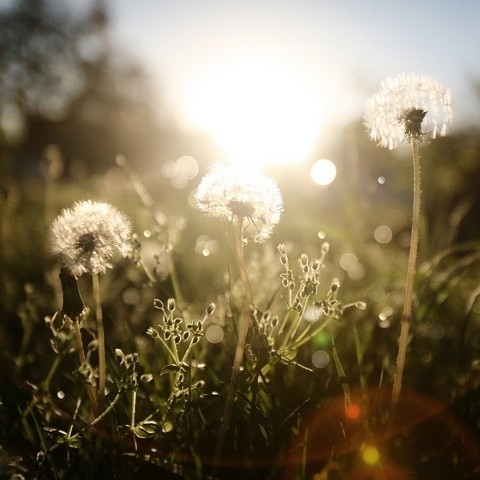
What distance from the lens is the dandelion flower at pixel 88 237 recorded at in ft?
4.02

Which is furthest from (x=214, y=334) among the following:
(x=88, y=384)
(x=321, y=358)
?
(x=88, y=384)

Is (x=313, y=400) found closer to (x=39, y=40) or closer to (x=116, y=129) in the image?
(x=116, y=129)

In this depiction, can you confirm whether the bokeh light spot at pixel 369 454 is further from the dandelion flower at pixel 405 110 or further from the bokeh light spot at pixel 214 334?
the bokeh light spot at pixel 214 334

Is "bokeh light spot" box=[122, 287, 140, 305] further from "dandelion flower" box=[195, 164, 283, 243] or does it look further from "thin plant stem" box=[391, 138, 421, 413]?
"thin plant stem" box=[391, 138, 421, 413]

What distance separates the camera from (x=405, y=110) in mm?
1248

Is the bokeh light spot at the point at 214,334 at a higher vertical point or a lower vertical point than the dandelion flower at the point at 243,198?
lower

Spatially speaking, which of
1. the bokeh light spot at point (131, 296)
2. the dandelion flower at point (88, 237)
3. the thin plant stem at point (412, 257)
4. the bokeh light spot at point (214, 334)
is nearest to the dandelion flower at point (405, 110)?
the thin plant stem at point (412, 257)

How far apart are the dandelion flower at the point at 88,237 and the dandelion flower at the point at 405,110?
61 centimetres

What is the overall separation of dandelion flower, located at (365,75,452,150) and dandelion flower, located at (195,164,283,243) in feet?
0.88

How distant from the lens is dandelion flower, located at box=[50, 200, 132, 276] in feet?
4.02

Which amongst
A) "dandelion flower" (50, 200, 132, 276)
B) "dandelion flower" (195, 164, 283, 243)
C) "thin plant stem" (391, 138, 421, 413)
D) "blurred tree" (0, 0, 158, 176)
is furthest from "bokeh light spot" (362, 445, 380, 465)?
"blurred tree" (0, 0, 158, 176)

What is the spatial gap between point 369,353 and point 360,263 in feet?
4.54

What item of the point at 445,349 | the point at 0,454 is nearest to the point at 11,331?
the point at 0,454

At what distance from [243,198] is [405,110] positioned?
1.30 ft
